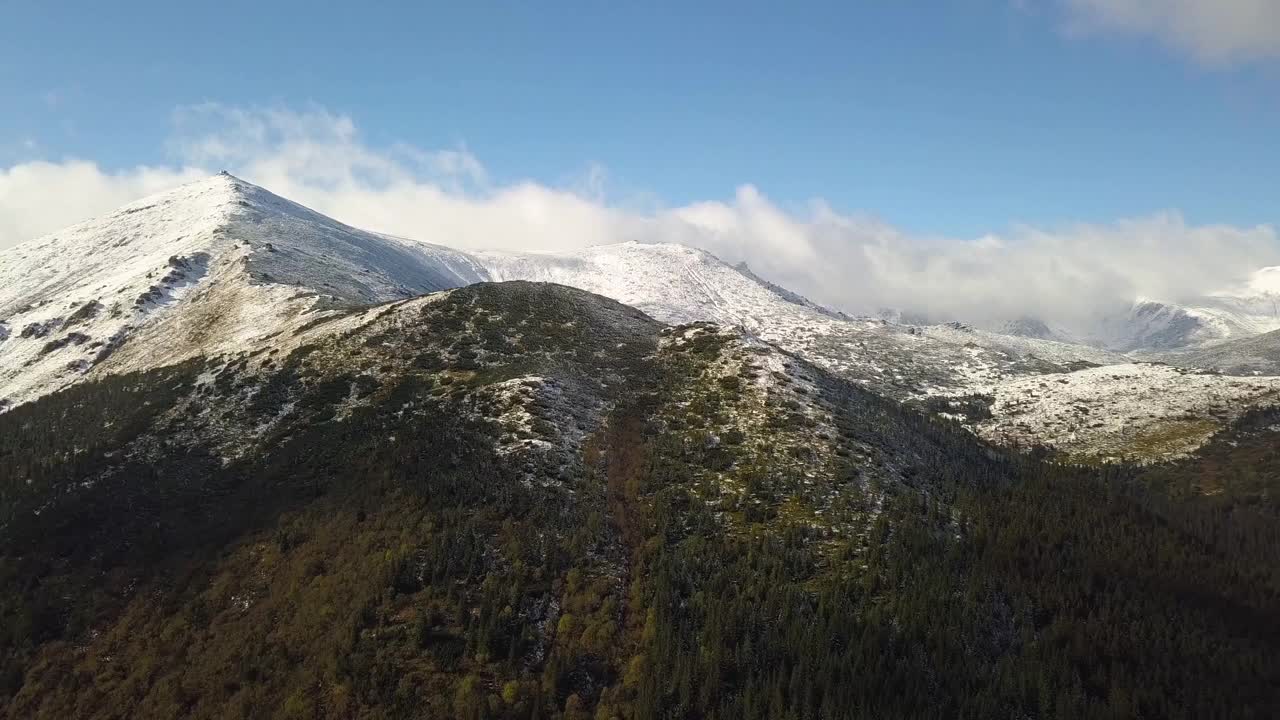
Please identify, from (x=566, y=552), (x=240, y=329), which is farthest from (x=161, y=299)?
(x=566, y=552)

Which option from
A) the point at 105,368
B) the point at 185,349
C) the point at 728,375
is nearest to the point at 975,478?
the point at 728,375

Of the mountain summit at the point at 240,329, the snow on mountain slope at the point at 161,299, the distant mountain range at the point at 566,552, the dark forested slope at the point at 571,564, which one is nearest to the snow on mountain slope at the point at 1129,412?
the mountain summit at the point at 240,329

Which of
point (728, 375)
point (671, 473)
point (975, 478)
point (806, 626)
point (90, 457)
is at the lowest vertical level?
point (90, 457)

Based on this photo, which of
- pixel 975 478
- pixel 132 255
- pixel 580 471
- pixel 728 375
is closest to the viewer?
pixel 580 471

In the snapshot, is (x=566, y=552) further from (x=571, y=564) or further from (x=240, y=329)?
(x=240, y=329)

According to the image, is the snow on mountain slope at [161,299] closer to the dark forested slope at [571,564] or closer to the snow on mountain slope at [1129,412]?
the dark forested slope at [571,564]

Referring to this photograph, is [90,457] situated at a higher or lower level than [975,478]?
lower

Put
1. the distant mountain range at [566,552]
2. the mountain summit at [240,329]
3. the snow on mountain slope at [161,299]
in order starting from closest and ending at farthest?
the distant mountain range at [566,552] → the snow on mountain slope at [161,299] → the mountain summit at [240,329]

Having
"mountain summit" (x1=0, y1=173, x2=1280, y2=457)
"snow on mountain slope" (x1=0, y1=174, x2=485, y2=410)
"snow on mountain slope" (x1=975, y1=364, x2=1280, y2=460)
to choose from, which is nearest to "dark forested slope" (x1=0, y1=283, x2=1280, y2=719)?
"mountain summit" (x1=0, y1=173, x2=1280, y2=457)

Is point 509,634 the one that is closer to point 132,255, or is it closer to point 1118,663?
point 1118,663
